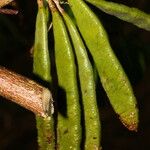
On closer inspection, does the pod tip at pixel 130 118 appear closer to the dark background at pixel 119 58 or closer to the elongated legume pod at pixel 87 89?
the elongated legume pod at pixel 87 89

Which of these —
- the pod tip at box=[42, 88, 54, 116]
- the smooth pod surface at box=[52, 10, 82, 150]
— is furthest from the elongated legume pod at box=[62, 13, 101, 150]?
the pod tip at box=[42, 88, 54, 116]

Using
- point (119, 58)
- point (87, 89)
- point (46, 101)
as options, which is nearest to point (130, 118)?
point (87, 89)

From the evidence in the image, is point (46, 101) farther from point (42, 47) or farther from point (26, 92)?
point (42, 47)

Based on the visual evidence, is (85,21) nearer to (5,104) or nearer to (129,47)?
(129,47)

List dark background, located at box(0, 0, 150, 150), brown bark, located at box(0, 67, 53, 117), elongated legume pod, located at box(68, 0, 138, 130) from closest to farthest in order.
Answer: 1. brown bark, located at box(0, 67, 53, 117)
2. elongated legume pod, located at box(68, 0, 138, 130)
3. dark background, located at box(0, 0, 150, 150)

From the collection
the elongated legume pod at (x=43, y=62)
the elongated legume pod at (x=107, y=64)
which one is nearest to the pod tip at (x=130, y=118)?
the elongated legume pod at (x=107, y=64)

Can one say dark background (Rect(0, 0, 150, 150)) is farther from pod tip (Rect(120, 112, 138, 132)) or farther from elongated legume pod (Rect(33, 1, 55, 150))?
pod tip (Rect(120, 112, 138, 132))

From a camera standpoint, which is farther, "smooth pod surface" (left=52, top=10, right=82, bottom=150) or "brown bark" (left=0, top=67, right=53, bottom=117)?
"smooth pod surface" (left=52, top=10, right=82, bottom=150)
